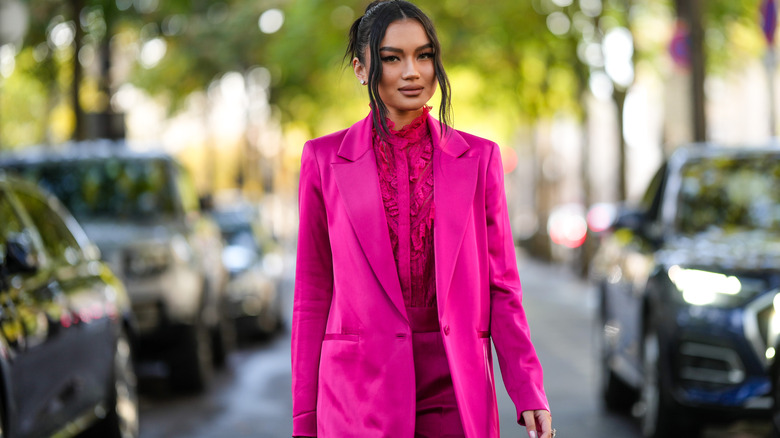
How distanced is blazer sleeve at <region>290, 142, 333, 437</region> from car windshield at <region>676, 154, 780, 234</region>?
5.26m

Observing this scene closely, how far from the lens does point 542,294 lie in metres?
23.6

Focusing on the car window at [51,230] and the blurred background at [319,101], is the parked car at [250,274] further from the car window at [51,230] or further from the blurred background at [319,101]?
the car window at [51,230]

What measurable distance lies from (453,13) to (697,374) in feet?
65.8

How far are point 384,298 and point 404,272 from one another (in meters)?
Result: 0.09

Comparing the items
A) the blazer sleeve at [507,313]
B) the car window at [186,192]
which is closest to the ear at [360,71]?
the blazer sleeve at [507,313]

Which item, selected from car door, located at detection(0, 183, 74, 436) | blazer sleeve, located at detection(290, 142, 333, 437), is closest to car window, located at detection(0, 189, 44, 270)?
car door, located at detection(0, 183, 74, 436)

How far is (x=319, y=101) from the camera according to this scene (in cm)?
4000

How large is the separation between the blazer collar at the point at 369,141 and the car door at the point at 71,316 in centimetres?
311

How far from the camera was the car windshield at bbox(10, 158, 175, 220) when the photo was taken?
11.3m

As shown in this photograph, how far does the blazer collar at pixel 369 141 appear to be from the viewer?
332 cm

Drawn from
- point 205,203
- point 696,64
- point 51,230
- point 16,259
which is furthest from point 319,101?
point 16,259

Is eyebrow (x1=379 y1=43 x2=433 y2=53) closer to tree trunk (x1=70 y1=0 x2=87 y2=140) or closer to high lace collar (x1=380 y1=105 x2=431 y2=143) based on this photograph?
high lace collar (x1=380 y1=105 x2=431 y2=143)

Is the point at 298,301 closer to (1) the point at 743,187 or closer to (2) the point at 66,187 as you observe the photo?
(1) the point at 743,187

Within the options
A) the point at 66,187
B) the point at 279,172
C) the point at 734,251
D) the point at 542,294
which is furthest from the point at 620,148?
the point at 279,172
